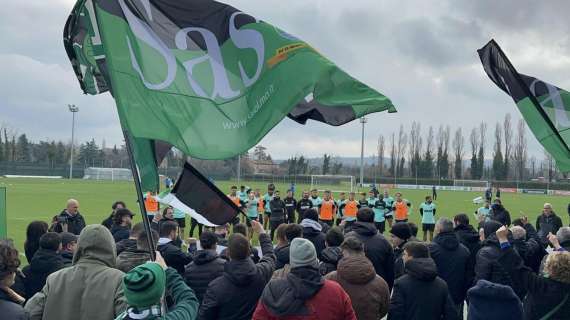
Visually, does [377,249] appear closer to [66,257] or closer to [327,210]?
[66,257]

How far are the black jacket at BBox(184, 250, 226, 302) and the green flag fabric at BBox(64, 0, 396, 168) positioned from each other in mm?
1276

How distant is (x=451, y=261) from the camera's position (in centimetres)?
673

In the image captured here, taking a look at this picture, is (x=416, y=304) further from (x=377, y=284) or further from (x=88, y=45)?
(x=88, y=45)

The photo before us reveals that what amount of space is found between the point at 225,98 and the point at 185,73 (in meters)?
0.42

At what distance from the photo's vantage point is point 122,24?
4645mm

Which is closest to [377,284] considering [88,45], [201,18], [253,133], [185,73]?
[253,133]

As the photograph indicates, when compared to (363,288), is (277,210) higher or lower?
lower

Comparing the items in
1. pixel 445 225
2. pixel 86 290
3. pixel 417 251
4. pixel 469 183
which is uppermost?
pixel 469 183

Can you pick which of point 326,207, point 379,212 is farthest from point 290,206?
point 379,212

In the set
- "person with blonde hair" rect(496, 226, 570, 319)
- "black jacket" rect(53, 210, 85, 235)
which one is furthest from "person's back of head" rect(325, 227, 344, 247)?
"black jacket" rect(53, 210, 85, 235)

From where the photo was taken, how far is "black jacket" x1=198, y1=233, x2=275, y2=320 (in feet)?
15.6

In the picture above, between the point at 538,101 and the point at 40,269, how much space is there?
19.2 ft

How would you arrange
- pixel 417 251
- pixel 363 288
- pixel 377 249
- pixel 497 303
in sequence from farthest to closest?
pixel 377 249, pixel 417 251, pixel 363 288, pixel 497 303

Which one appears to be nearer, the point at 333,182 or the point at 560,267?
the point at 560,267
